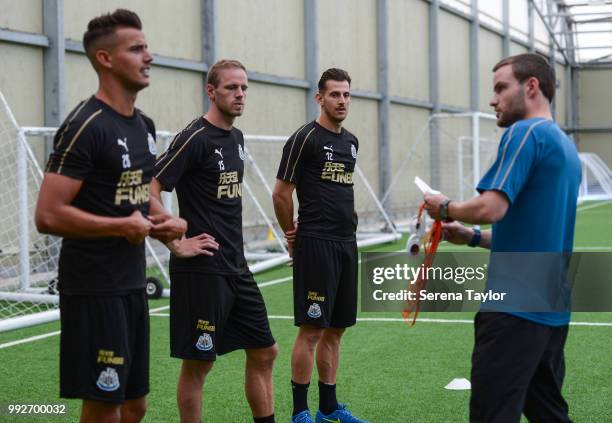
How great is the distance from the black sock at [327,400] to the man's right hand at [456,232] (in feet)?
5.93

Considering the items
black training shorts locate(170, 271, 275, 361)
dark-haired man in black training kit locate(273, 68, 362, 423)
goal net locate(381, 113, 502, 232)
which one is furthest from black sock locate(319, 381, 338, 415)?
goal net locate(381, 113, 502, 232)

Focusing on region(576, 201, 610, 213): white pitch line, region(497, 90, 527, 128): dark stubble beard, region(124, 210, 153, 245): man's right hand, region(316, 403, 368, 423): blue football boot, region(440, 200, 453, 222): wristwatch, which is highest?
region(497, 90, 527, 128): dark stubble beard

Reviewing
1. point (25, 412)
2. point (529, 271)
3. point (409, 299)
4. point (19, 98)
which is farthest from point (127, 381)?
point (19, 98)

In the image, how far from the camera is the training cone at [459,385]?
6.23 m

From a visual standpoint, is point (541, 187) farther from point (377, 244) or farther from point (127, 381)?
point (377, 244)

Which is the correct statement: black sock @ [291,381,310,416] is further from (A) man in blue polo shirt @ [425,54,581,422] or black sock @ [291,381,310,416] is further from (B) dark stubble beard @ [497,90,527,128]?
(B) dark stubble beard @ [497,90,527,128]

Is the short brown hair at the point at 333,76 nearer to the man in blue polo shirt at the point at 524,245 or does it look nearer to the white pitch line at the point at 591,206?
the man in blue polo shirt at the point at 524,245

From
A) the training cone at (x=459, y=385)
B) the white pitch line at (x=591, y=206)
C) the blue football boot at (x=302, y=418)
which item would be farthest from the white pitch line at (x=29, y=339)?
the white pitch line at (x=591, y=206)

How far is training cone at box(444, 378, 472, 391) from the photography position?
6.23 m

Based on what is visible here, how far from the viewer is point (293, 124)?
17906 mm

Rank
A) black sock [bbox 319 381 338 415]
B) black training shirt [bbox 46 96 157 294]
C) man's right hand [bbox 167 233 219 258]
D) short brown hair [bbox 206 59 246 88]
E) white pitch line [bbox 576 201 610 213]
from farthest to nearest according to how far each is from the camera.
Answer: white pitch line [bbox 576 201 610 213] < black sock [bbox 319 381 338 415] < short brown hair [bbox 206 59 246 88] < man's right hand [bbox 167 233 219 258] < black training shirt [bbox 46 96 157 294]

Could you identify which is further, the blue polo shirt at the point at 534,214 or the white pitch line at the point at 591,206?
the white pitch line at the point at 591,206

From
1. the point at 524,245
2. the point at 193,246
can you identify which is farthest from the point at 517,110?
the point at 193,246

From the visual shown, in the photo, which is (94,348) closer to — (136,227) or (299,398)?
(136,227)
